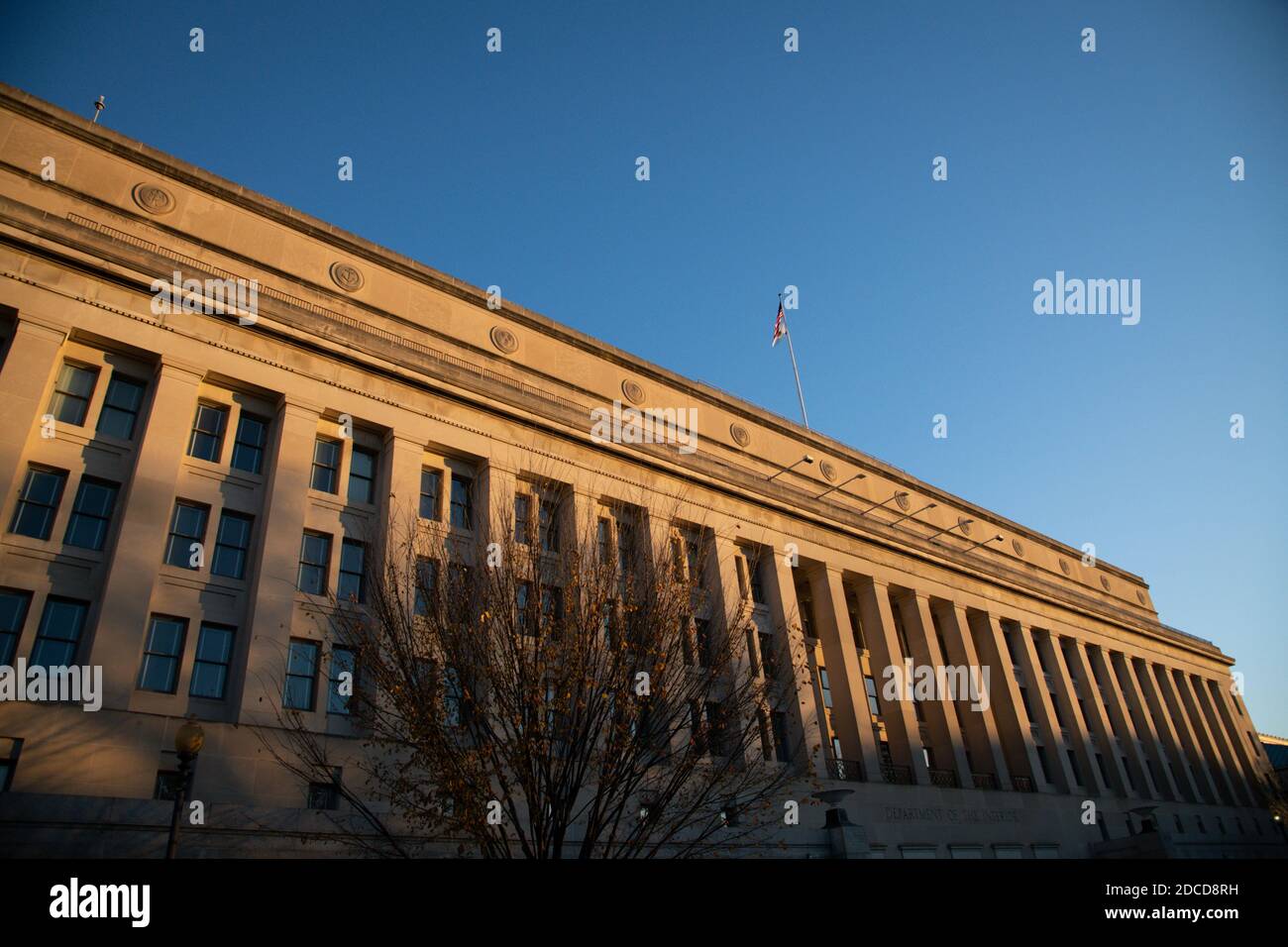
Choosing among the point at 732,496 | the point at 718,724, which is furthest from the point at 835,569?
the point at 718,724

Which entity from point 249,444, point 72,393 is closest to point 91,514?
point 72,393

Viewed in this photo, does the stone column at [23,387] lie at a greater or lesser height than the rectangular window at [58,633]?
greater

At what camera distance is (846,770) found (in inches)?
1168

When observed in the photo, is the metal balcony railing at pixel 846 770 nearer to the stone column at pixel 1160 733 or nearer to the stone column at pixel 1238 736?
the stone column at pixel 1160 733

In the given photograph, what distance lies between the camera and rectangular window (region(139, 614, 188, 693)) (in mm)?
18344

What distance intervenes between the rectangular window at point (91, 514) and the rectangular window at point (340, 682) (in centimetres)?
615

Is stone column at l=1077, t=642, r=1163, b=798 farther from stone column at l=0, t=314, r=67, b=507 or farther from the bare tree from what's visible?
stone column at l=0, t=314, r=67, b=507

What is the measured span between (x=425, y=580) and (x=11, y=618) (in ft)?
28.6

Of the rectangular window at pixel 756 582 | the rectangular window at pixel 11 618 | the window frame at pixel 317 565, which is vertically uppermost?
the rectangular window at pixel 756 582

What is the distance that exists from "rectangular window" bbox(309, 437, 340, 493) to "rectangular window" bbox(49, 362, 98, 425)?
5.59m

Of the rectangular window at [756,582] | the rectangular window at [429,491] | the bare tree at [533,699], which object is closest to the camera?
the bare tree at [533,699]

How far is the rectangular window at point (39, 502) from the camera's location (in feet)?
59.8

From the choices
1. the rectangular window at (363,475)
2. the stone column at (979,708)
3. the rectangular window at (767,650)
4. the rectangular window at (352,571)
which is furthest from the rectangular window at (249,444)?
the stone column at (979,708)

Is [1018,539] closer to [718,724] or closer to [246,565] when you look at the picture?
[718,724]
